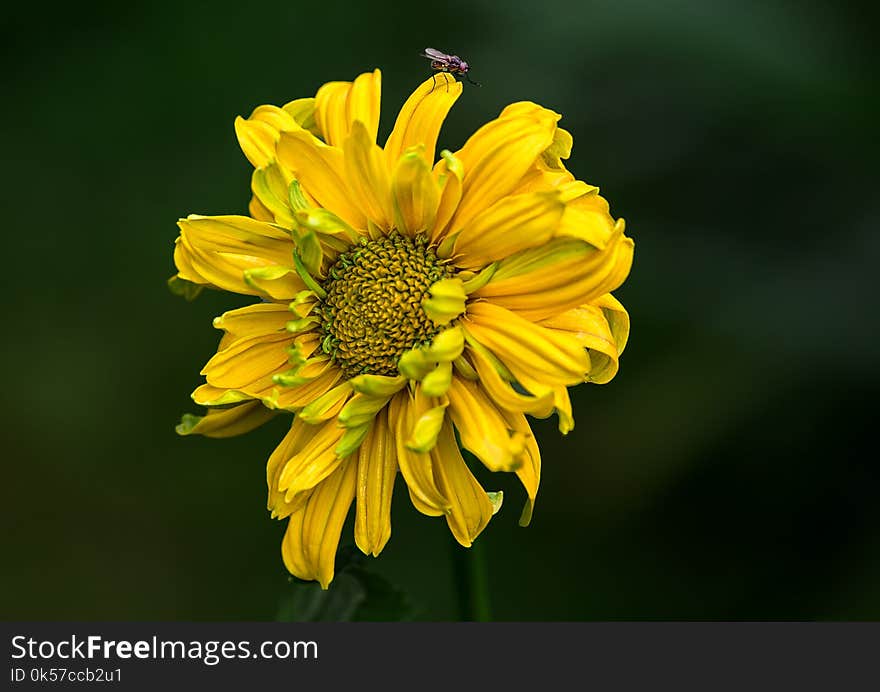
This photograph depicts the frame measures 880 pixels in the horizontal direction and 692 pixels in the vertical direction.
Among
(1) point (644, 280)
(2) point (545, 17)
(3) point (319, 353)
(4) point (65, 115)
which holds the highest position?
(4) point (65, 115)

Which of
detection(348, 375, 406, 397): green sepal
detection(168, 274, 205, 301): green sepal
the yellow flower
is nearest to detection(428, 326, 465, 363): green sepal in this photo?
the yellow flower

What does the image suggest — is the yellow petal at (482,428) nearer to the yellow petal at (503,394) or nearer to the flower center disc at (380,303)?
the yellow petal at (503,394)

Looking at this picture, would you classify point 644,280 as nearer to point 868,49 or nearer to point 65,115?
point 868,49

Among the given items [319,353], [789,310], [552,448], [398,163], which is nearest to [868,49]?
[789,310]

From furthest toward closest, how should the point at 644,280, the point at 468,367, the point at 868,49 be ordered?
1. the point at 644,280
2. the point at 868,49
3. the point at 468,367

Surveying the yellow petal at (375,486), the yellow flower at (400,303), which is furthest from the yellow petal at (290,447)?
the yellow petal at (375,486)

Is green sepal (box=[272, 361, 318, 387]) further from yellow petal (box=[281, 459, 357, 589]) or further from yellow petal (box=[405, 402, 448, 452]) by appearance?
yellow petal (box=[405, 402, 448, 452])

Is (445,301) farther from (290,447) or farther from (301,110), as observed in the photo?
(301,110)
